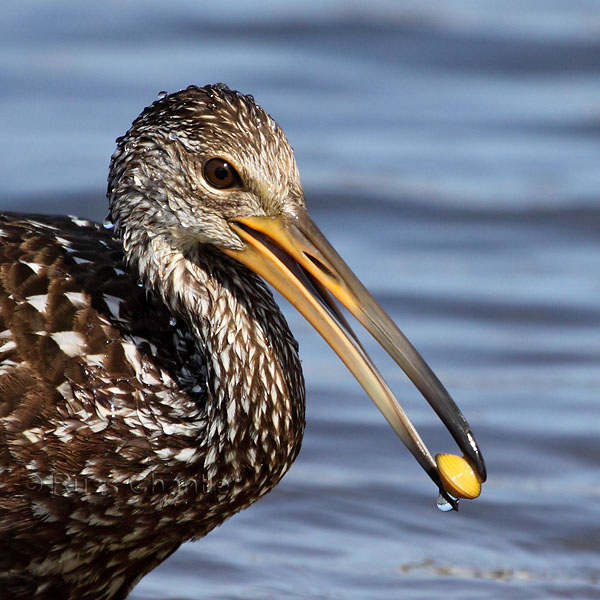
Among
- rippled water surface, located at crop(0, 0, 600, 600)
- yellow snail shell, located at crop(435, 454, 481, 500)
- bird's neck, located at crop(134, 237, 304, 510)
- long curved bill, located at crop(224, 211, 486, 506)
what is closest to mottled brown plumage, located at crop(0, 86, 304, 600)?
bird's neck, located at crop(134, 237, 304, 510)

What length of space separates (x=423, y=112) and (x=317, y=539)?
16.5 ft

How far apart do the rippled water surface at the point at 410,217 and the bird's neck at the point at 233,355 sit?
4.85 feet

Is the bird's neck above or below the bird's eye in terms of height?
below

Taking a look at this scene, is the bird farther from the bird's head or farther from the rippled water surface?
the rippled water surface

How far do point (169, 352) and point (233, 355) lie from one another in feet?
0.80

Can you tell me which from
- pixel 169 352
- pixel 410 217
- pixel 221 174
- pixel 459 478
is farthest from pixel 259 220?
pixel 410 217

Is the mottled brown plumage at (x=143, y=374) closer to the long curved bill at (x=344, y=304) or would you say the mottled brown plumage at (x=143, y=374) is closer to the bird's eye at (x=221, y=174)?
the bird's eye at (x=221, y=174)

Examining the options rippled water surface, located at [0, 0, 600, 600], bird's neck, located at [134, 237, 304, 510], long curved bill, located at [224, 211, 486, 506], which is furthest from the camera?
rippled water surface, located at [0, 0, 600, 600]

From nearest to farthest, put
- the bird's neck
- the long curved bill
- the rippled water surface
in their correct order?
the long curved bill, the bird's neck, the rippled water surface

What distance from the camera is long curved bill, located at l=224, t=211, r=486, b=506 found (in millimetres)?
5078

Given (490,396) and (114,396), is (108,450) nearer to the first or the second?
(114,396)

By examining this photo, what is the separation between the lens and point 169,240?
5.30 meters

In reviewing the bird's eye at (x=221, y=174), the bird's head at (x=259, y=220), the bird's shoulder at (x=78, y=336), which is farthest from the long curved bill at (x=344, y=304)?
the bird's shoulder at (x=78, y=336)

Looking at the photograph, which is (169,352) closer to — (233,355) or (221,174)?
(233,355)
